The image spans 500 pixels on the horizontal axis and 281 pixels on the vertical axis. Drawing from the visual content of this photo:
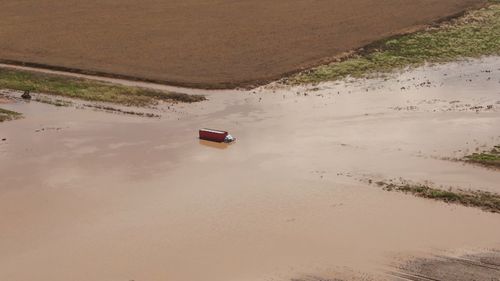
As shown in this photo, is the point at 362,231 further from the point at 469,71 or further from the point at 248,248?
the point at 469,71

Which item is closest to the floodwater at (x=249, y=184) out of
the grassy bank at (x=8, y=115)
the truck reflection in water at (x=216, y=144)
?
the truck reflection in water at (x=216, y=144)

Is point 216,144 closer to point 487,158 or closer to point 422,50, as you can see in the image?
point 487,158

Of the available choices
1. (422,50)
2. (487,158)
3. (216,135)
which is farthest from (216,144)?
(422,50)

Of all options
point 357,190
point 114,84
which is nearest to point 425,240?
point 357,190

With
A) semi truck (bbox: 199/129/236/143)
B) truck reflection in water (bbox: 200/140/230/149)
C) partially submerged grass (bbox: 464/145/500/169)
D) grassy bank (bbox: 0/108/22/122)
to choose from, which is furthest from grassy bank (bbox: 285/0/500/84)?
grassy bank (bbox: 0/108/22/122)

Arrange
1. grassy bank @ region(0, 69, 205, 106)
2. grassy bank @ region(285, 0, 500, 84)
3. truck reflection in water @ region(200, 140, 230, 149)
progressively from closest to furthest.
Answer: truck reflection in water @ region(200, 140, 230, 149) < grassy bank @ region(0, 69, 205, 106) < grassy bank @ region(285, 0, 500, 84)

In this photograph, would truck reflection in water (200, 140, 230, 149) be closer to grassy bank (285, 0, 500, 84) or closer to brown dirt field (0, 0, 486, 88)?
brown dirt field (0, 0, 486, 88)
